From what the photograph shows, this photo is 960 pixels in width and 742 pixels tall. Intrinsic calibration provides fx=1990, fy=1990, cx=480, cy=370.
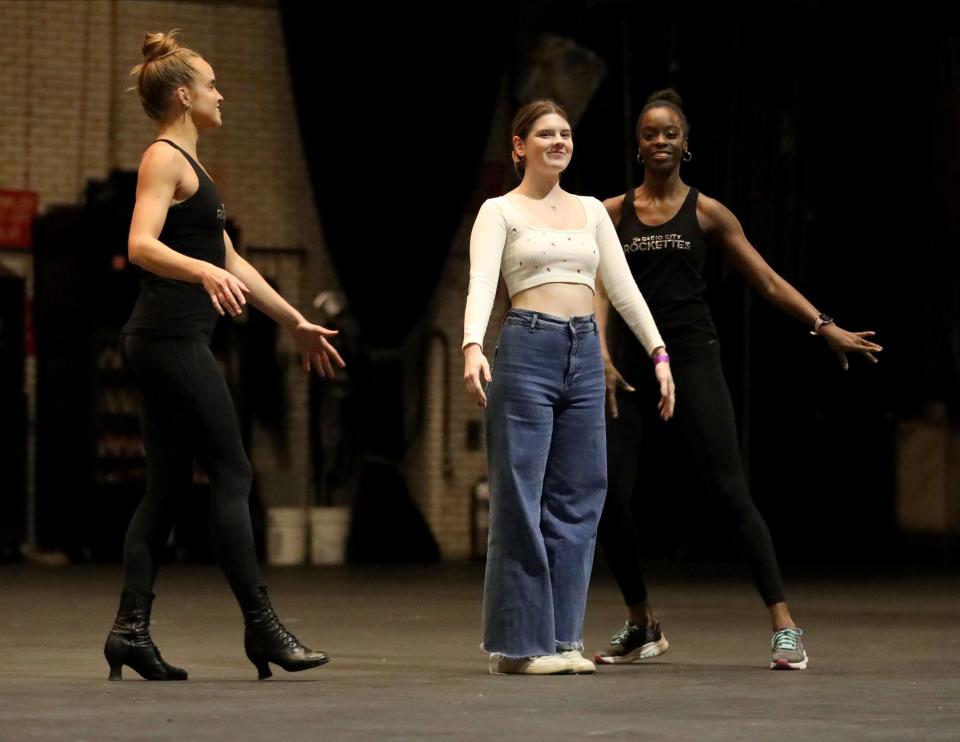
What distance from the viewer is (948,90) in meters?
12.3

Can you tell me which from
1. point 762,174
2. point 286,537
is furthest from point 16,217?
point 762,174

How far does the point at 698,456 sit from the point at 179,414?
5.27 feet

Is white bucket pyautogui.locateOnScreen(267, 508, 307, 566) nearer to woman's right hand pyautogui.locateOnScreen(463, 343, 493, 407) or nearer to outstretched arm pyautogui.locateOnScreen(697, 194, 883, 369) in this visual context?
outstretched arm pyautogui.locateOnScreen(697, 194, 883, 369)

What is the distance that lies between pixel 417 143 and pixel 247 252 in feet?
3.97

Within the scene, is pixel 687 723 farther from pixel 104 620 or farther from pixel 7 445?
pixel 7 445

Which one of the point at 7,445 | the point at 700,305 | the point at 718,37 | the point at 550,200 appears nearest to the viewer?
the point at 550,200

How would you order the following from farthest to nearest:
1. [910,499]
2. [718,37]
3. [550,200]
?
[910,499]
[718,37]
[550,200]

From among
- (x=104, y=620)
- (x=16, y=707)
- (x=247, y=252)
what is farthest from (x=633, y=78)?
(x=16, y=707)

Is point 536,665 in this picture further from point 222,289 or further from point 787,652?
point 222,289

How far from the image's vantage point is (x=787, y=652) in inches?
220

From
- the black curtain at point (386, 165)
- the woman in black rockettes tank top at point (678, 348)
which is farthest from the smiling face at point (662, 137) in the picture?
the black curtain at point (386, 165)

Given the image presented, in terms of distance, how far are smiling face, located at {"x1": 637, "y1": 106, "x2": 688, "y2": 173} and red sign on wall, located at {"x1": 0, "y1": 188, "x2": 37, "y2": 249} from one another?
624cm

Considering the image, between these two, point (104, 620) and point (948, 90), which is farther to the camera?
point (948, 90)

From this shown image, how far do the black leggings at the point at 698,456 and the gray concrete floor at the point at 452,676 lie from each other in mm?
313
